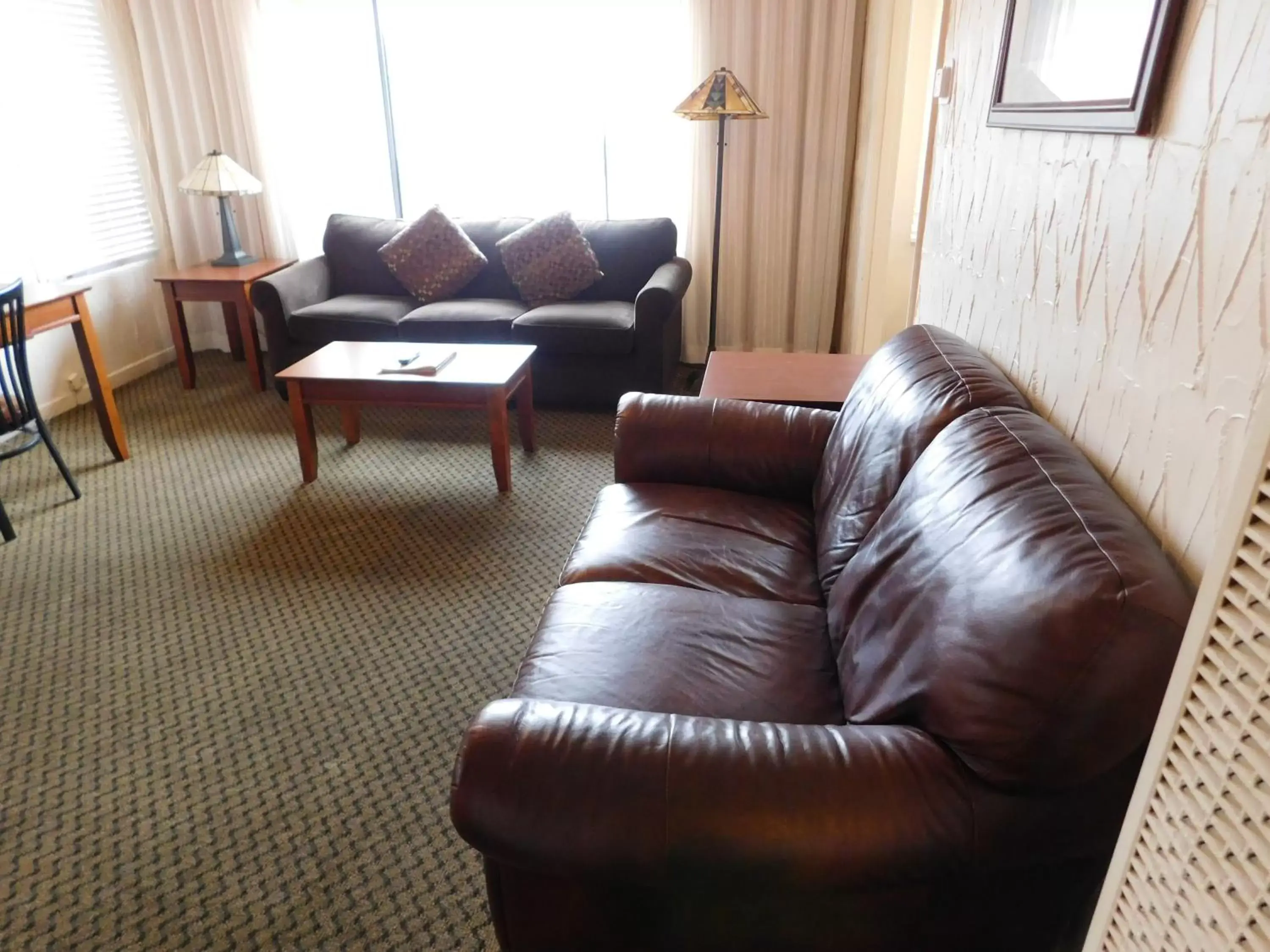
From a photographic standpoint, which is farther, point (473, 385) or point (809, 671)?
point (473, 385)

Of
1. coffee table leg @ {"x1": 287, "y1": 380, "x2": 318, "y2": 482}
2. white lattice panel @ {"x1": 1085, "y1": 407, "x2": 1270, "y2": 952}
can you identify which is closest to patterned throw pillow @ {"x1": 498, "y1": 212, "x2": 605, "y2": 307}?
coffee table leg @ {"x1": 287, "y1": 380, "x2": 318, "y2": 482}

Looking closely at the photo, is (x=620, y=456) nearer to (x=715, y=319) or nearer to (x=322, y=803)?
(x=322, y=803)

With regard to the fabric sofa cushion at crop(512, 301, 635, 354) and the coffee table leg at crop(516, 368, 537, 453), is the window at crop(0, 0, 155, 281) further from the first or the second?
the coffee table leg at crop(516, 368, 537, 453)

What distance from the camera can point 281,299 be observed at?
384 centimetres

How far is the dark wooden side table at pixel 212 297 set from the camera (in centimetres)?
406

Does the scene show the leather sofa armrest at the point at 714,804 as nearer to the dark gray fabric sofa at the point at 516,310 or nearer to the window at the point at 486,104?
the dark gray fabric sofa at the point at 516,310

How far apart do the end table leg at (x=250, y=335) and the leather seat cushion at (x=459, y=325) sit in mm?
880

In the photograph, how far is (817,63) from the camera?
156 inches

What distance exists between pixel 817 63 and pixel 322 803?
3.87 m

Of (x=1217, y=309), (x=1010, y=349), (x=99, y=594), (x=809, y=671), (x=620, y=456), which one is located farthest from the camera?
(x=99, y=594)

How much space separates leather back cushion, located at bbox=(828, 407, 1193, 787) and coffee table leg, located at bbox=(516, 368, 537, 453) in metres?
2.17

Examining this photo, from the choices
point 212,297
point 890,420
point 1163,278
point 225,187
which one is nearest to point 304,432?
point 212,297

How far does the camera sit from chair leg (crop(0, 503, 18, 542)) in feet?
8.98

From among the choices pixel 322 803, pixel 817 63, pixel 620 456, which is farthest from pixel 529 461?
pixel 817 63
